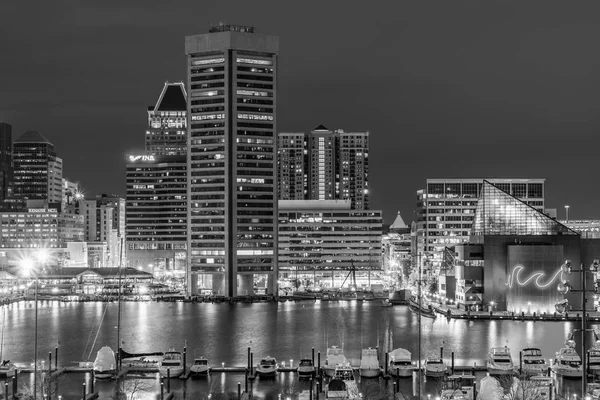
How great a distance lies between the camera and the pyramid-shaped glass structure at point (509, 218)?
312ft

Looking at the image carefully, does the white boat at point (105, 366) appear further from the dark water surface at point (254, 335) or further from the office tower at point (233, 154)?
the office tower at point (233, 154)

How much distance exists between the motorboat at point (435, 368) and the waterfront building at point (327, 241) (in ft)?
333

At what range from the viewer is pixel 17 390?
46.3 meters

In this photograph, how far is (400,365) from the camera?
50.9m

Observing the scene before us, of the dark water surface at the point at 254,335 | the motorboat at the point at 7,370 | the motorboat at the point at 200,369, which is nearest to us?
the dark water surface at the point at 254,335

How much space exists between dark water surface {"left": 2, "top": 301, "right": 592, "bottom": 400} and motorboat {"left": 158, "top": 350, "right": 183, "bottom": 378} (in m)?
0.75

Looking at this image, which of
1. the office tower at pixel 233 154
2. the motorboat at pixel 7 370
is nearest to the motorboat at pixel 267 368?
the motorboat at pixel 7 370

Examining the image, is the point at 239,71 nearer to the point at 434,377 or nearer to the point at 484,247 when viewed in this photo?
the point at 484,247

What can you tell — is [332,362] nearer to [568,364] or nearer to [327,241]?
[568,364]

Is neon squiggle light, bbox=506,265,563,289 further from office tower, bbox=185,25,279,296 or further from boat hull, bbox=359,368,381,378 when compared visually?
boat hull, bbox=359,368,381,378

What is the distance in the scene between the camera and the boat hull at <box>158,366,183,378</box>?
50981 mm

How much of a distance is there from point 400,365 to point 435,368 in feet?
6.66

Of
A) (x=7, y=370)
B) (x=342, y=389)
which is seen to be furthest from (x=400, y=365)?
(x=7, y=370)

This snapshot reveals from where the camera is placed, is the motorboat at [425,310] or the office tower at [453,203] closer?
the motorboat at [425,310]
